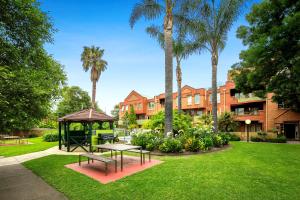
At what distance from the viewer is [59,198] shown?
17.1 feet

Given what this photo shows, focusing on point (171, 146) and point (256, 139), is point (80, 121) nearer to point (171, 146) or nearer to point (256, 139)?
point (171, 146)

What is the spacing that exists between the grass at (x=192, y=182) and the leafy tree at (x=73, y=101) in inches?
1304

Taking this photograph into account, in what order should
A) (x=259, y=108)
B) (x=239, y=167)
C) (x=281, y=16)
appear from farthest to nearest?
(x=259, y=108) < (x=281, y=16) < (x=239, y=167)

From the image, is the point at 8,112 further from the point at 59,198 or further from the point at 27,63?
the point at 27,63

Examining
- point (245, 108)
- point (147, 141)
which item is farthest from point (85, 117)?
point (245, 108)

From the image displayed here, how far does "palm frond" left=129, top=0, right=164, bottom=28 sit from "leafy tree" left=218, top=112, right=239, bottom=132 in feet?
57.1

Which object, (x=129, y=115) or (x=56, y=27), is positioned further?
(x=129, y=115)

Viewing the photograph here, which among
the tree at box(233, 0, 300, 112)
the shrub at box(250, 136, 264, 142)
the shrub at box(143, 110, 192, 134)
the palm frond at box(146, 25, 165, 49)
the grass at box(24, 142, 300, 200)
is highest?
the palm frond at box(146, 25, 165, 49)

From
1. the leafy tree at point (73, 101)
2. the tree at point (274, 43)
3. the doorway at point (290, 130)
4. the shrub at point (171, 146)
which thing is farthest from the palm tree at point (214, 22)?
the leafy tree at point (73, 101)

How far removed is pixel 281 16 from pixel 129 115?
35211mm

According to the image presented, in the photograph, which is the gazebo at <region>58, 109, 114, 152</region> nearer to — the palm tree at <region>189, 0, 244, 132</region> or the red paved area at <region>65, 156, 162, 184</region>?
the red paved area at <region>65, 156, 162, 184</region>

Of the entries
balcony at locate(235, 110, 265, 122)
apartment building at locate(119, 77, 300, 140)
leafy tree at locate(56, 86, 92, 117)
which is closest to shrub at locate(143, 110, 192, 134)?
apartment building at locate(119, 77, 300, 140)

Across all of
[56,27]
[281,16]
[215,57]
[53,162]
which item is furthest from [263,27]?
[53,162]

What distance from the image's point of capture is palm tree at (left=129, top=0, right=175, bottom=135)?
41.7ft
